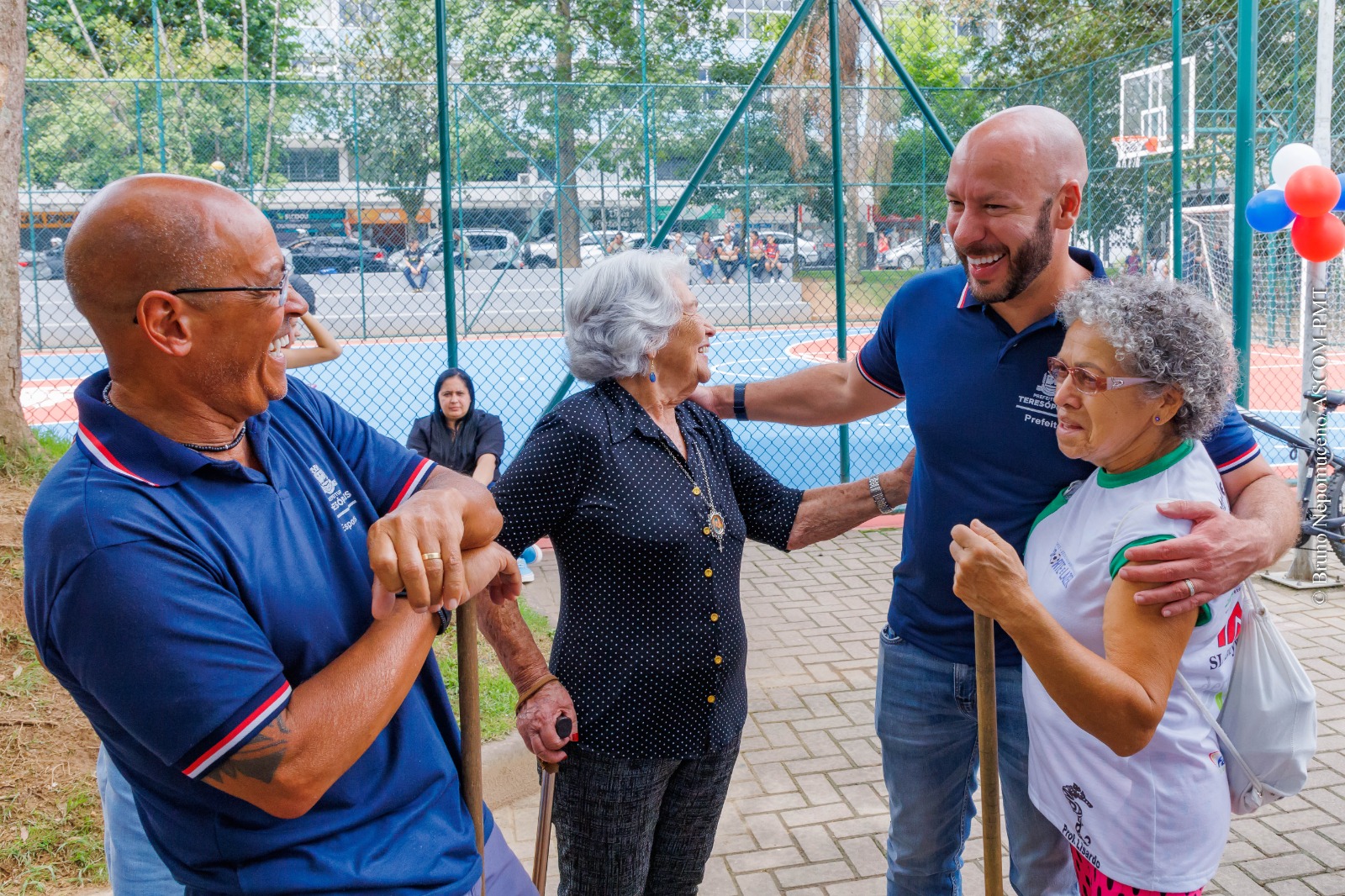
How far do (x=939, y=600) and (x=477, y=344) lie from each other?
18865 mm

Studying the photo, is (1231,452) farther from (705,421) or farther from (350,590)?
(350,590)

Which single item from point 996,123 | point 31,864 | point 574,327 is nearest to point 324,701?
point 574,327

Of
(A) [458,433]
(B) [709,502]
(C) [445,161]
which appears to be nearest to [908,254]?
(A) [458,433]

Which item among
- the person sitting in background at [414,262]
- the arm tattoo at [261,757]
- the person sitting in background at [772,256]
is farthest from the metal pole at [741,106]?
the person sitting in background at [414,262]

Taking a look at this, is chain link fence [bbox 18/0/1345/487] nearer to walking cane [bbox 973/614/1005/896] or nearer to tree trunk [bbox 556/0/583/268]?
tree trunk [bbox 556/0/583/268]

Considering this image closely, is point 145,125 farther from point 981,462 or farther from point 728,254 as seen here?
point 981,462

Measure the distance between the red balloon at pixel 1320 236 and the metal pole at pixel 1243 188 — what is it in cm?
54

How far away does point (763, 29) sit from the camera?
1984cm

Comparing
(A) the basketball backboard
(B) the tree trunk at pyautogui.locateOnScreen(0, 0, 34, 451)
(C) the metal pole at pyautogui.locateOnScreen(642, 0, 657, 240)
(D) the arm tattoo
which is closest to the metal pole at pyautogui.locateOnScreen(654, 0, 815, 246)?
(B) the tree trunk at pyautogui.locateOnScreen(0, 0, 34, 451)

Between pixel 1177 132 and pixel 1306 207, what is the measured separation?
1.56 meters

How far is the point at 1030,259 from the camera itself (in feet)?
8.54

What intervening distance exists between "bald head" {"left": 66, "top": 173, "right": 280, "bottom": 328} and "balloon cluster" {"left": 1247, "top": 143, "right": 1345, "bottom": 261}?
6606 millimetres

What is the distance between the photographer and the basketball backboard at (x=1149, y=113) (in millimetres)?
14203

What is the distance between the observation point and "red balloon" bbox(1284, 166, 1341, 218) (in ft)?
20.7
